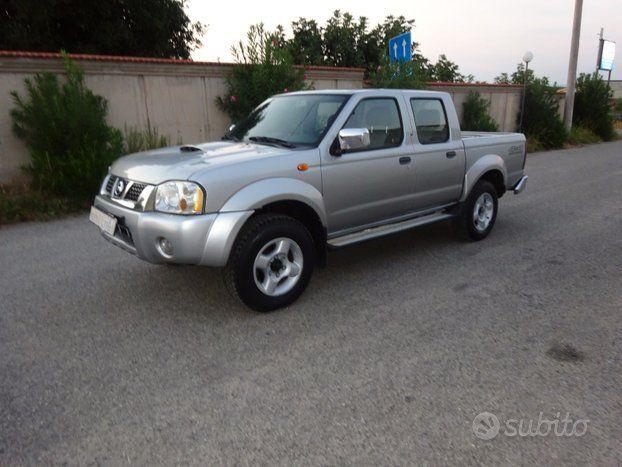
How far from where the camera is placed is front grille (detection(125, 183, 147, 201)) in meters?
3.76

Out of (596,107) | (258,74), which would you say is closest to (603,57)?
(596,107)

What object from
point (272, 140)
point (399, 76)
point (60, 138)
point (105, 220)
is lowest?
point (105, 220)

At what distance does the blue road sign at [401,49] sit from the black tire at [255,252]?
11098mm

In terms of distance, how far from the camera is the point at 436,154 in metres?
5.13

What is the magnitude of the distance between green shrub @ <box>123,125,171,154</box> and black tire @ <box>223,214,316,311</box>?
6.03 metres

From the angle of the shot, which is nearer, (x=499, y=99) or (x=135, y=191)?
(x=135, y=191)

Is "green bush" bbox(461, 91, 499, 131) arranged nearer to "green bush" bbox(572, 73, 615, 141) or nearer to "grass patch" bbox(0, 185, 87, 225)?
"green bush" bbox(572, 73, 615, 141)

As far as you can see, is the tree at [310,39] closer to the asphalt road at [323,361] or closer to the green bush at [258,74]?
the green bush at [258,74]

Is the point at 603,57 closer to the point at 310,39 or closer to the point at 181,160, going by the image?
the point at 310,39

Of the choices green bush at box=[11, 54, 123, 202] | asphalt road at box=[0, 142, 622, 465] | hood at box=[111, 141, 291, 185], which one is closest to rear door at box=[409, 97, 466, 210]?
asphalt road at box=[0, 142, 622, 465]

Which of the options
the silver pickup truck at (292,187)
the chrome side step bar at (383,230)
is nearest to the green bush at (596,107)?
the silver pickup truck at (292,187)

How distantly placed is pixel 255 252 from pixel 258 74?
7.69 metres

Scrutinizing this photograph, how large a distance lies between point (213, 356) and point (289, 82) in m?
8.67

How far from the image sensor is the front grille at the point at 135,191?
12.3ft
